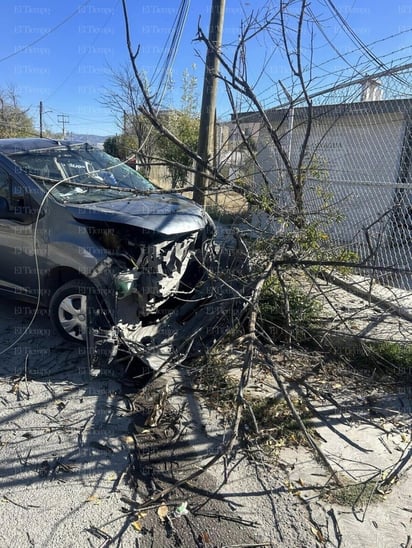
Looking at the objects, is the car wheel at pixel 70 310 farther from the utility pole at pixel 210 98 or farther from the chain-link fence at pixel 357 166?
the utility pole at pixel 210 98

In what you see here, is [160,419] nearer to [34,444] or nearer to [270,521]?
[34,444]

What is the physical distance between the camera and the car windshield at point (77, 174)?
13.2 feet

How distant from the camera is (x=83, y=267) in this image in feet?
12.3

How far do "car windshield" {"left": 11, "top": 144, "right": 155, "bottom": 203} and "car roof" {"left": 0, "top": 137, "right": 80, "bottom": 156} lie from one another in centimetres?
8

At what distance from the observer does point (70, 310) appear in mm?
3916

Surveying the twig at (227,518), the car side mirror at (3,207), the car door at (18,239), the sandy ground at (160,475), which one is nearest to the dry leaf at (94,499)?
the sandy ground at (160,475)

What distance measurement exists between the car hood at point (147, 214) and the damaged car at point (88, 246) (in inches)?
0.4

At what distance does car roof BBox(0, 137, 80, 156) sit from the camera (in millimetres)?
4307

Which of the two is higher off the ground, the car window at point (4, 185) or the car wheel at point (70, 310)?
the car window at point (4, 185)

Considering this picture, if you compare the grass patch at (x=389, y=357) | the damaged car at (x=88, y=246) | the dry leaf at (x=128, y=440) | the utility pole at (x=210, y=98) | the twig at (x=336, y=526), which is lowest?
the twig at (x=336, y=526)

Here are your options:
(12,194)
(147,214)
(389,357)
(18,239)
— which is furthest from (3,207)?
(389,357)

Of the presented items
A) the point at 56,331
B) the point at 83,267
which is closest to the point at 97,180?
the point at 83,267

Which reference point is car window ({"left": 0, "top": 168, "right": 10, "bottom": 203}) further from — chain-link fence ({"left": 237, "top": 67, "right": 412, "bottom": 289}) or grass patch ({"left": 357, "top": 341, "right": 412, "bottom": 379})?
grass patch ({"left": 357, "top": 341, "right": 412, "bottom": 379})

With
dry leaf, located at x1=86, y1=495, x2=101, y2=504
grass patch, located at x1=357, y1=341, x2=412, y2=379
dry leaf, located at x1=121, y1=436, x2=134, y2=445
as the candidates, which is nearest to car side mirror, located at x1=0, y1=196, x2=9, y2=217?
dry leaf, located at x1=121, y1=436, x2=134, y2=445
